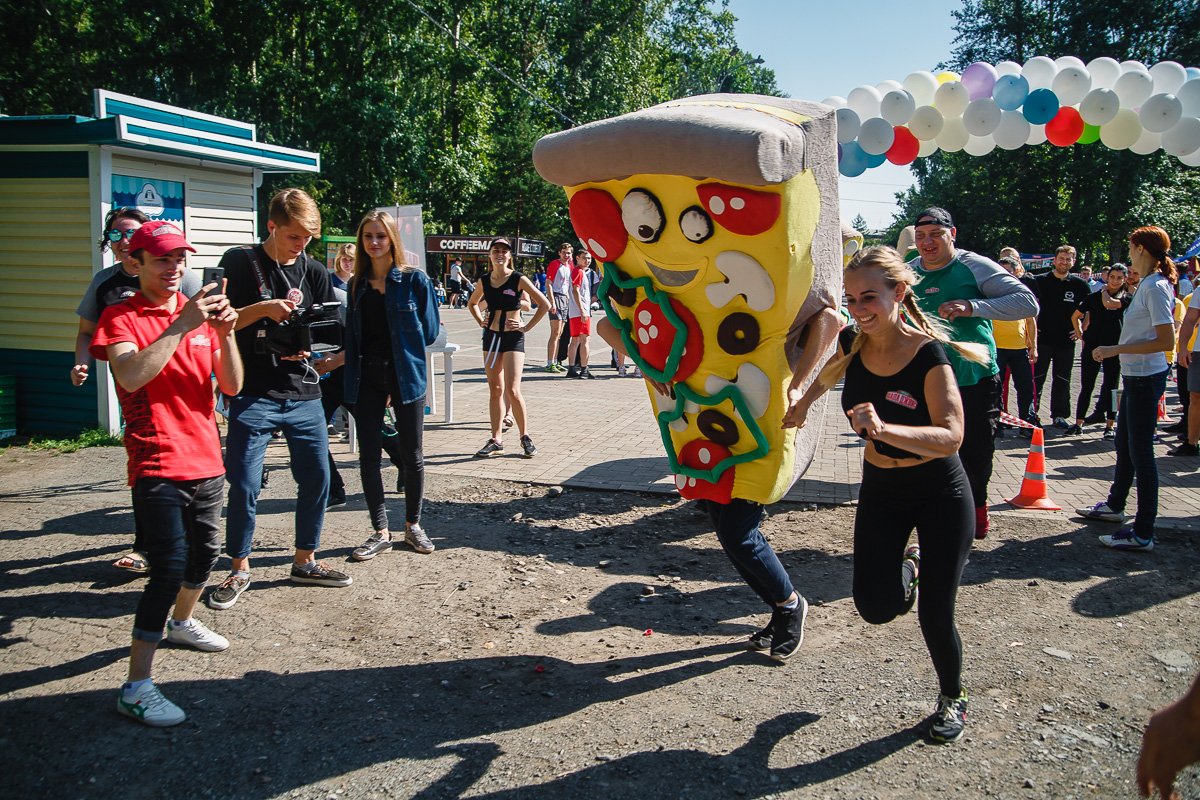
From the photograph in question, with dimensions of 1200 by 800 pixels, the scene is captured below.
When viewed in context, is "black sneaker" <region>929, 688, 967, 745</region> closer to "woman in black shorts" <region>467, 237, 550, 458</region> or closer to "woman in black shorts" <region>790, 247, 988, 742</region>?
"woman in black shorts" <region>790, 247, 988, 742</region>

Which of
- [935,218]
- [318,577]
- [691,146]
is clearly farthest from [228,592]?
[935,218]

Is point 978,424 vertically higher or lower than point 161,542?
higher

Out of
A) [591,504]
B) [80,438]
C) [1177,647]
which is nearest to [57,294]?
[80,438]

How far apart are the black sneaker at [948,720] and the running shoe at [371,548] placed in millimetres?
3291

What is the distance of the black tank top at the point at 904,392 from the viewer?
125 inches

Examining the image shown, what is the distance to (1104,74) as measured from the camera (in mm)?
7160

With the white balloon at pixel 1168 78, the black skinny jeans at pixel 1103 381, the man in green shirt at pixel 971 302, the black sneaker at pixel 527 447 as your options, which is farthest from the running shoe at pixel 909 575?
the black skinny jeans at pixel 1103 381

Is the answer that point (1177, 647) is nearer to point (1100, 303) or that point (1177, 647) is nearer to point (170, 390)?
point (170, 390)

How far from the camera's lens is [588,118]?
42.2 meters

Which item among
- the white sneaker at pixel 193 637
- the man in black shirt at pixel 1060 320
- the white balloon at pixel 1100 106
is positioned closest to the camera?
the white sneaker at pixel 193 637

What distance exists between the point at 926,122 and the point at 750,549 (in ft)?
17.3

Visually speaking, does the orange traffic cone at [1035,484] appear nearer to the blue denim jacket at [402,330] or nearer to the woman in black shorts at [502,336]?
the woman in black shorts at [502,336]

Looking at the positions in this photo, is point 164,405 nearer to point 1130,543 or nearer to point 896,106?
point 1130,543

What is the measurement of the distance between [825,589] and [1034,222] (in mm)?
40058
